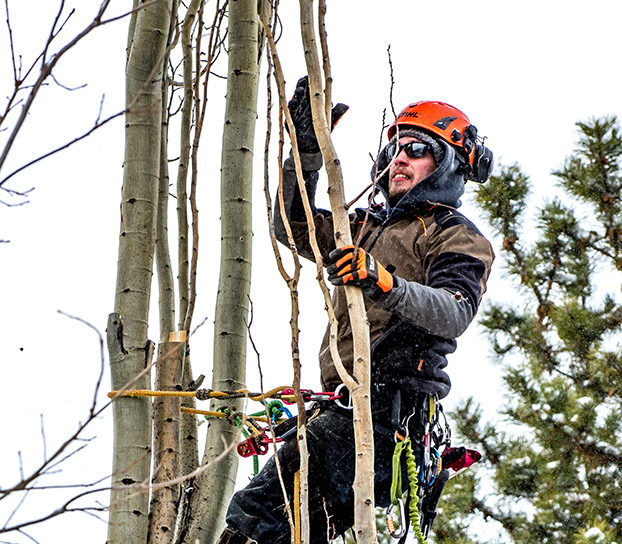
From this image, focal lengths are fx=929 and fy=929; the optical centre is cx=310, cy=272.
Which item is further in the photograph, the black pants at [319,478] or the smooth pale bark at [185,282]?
the smooth pale bark at [185,282]

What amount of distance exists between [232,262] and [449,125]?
0.89m

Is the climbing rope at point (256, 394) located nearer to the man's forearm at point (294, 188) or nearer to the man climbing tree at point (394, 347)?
the man climbing tree at point (394, 347)

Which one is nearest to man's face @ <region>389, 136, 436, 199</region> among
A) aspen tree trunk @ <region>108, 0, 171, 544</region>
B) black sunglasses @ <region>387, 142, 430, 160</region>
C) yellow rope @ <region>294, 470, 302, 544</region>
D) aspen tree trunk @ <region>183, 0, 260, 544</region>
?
black sunglasses @ <region>387, 142, 430, 160</region>

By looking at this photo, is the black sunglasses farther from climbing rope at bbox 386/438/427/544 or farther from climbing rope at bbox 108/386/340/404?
climbing rope at bbox 386/438/427/544

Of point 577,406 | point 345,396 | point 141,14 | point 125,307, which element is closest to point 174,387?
point 125,307

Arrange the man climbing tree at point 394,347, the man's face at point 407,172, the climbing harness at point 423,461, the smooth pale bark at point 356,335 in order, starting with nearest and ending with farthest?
the smooth pale bark at point 356,335 → the climbing harness at point 423,461 → the man climbing tree at point 394,347 → the man's face at point 407,172

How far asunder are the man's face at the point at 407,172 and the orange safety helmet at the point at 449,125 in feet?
0.25

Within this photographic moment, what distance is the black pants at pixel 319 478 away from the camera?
2783mm

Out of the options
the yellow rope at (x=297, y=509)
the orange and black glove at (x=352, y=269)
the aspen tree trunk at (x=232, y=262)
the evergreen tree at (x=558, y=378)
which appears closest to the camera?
the orange and black glove at (x=352, y=269)

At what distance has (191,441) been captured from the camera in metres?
3.14

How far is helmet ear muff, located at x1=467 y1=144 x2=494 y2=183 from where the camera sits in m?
3.26

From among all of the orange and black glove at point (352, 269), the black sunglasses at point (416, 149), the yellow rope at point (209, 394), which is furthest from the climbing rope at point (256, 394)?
the black sunglasses at point (416, 149)

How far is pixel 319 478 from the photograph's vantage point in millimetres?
2822

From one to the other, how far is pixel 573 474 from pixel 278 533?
4.49 m
